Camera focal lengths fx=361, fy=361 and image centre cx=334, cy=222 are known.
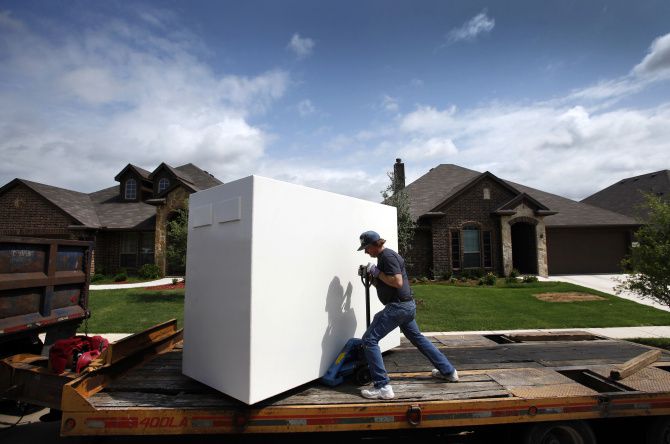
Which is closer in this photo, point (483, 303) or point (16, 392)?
point (16, 392)

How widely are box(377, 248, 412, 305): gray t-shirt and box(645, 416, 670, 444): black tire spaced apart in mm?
2527

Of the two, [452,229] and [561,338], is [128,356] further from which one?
[452,229]

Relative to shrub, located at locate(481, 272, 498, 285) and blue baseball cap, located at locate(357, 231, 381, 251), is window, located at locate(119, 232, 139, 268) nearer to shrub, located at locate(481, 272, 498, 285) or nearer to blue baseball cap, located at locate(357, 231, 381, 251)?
shrub, located at locate(481, 272, 498, 285)

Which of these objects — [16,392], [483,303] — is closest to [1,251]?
[16,392]

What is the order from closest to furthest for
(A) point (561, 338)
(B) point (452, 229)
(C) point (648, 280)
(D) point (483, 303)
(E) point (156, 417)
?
(E) point (156, 417) → (A) point (561, 338) → (C) point (648, 280) → (D) point (483, 303) → (B) point (452, 229)

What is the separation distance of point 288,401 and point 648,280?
782cm

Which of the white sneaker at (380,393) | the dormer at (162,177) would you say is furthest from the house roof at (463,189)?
the white sneaker at (380,393)

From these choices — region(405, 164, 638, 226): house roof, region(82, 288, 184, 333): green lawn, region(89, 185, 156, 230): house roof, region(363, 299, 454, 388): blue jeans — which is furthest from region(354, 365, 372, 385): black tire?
region(89, 185, 156, 230): house roof

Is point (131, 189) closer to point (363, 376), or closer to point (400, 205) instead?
point (400, 205)

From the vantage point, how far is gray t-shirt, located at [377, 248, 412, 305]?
3.73 metres

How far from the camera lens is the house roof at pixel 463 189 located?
1903 cm

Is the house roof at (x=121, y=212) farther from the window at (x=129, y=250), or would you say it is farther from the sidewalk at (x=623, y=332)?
the sidewalk at (x=623, y=332)

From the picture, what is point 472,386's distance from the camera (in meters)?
3.54

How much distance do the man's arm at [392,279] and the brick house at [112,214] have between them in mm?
17131
